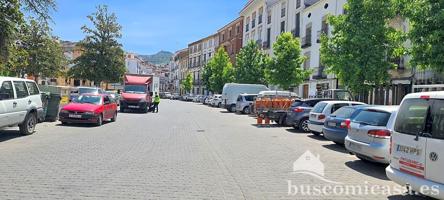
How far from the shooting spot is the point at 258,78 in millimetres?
49531

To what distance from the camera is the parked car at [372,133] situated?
31.4ft

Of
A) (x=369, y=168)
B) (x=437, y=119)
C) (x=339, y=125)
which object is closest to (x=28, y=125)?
(x=339, y=125)

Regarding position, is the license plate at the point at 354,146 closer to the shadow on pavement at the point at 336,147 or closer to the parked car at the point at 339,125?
the parked car at the point at 339,125

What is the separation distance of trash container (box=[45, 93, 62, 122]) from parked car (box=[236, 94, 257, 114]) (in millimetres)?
17040

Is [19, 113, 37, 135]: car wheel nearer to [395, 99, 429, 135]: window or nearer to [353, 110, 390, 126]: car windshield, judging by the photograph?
[353, 110, 390, 126]: car windshield

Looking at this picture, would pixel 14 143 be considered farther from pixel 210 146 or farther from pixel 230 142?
pixel 230 142

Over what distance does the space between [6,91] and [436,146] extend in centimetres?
1156

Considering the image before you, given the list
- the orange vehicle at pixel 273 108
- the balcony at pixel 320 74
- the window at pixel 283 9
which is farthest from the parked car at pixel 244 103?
the window at pixel 283 9

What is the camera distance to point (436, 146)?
20.2 feet

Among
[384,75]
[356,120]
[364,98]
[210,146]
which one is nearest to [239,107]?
[364,98]

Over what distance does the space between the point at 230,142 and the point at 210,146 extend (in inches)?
58.8

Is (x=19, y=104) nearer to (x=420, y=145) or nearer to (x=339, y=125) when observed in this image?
(x=339, y=125)

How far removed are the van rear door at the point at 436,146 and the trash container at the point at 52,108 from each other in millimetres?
17315

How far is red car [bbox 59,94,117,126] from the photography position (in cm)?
1861
